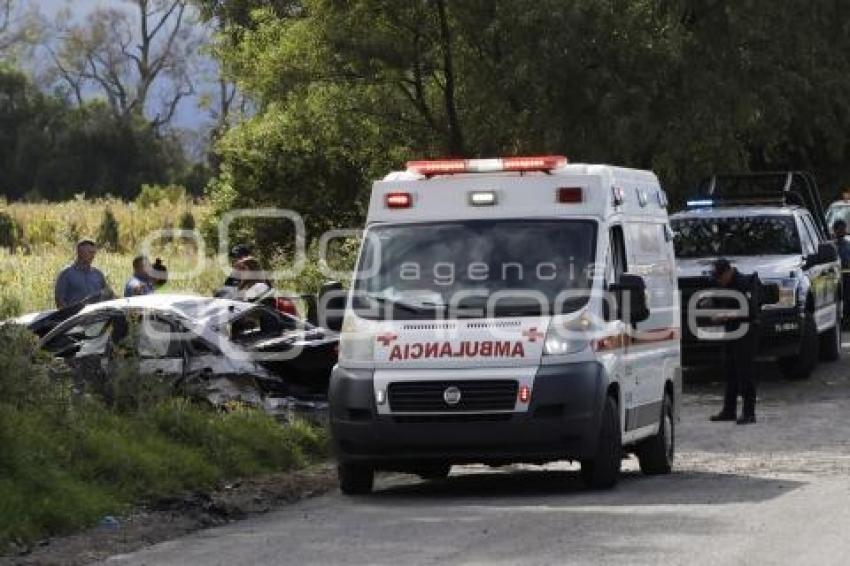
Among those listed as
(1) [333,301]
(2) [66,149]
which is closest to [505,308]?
(1) [333,301]

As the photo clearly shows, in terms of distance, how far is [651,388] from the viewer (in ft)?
47.6

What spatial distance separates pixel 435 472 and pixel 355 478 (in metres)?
1.17

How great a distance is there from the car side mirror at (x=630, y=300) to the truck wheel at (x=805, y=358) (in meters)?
9.31

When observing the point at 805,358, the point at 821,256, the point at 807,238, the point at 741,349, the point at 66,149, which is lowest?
the point at 805,358

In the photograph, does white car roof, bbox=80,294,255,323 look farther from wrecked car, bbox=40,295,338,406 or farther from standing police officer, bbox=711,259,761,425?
standing police officer, bbox=711,259,761,425

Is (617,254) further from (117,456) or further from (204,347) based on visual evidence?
(117,456)

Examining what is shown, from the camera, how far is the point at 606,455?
42.8 feet

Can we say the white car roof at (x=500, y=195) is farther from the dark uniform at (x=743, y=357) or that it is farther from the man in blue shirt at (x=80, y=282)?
the man in blue shirt at (x=80, y=282)

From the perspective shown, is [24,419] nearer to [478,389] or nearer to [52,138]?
[478,389]

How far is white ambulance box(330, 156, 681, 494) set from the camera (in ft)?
41.6

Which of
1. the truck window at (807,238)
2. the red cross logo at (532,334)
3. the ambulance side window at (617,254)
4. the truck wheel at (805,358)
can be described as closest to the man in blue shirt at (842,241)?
the truck window at (807,238)

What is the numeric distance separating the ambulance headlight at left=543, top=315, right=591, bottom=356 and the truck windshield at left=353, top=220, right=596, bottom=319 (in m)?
0.15

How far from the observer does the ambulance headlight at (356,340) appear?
12984 mm

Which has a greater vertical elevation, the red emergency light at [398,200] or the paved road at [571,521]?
the red emergency light at [398,200]
